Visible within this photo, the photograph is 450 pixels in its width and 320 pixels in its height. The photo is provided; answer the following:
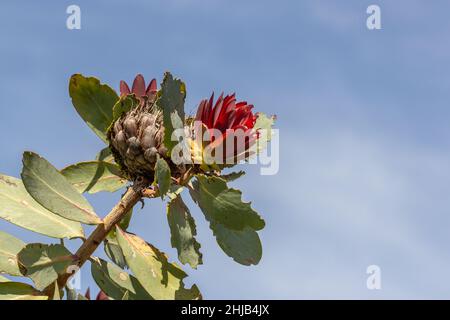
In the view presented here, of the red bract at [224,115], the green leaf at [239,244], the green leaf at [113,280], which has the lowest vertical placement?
the green leaf at [113,280]

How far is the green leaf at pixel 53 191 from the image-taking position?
3623 millimetres

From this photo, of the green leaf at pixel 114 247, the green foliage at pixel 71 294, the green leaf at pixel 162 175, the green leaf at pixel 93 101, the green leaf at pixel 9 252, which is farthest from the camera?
the green leaf at pixel 93 101

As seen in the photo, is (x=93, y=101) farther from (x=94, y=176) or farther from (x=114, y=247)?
(x=114, y=247)

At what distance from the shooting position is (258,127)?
3.95 m

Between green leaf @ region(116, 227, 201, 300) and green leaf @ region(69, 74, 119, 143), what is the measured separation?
0.50m

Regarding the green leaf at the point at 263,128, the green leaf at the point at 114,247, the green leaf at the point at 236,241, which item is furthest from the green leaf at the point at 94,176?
the green leaf at the point at 263,128

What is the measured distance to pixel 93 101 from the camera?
3.99 m

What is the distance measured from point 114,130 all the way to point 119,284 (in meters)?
0.58

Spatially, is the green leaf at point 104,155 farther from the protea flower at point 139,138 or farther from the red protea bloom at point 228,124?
the red protea bloom at point 228,124

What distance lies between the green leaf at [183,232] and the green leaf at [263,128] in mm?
366

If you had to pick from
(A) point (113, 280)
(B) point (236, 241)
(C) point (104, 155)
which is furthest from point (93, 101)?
(B) point (236, 241)

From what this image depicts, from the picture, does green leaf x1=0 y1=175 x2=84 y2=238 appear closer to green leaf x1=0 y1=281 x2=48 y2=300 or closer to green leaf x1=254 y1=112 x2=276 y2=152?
→ green leaf x1=0 y1=281 x2=48 y2=300
